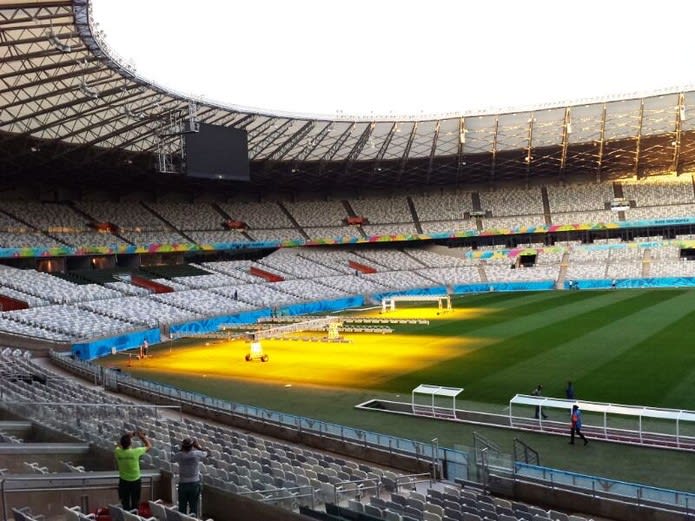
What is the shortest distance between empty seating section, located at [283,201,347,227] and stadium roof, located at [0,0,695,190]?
2591 millimetres

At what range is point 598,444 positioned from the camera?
1845 centimetres

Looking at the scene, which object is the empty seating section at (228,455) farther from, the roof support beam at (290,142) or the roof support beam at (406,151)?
the roof support beam at (406,151)

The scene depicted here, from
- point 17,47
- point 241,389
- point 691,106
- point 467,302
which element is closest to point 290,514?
point 241,389

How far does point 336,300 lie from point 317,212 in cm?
2579

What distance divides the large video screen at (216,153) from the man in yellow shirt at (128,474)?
33314 mm

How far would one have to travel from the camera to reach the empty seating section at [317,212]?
80.9 meters

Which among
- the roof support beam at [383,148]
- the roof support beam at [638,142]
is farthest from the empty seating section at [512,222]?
the roof support beam at [383,148]

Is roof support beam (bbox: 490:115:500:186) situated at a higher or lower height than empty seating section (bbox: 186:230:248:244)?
higher

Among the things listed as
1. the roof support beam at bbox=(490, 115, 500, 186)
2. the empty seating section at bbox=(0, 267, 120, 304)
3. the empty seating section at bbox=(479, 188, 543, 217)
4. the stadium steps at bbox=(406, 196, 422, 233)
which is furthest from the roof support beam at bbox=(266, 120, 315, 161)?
the empty seating section at bbox=(479, 188, 543, 217)

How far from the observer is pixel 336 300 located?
58562 millimetres

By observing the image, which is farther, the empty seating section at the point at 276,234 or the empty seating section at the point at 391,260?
the empty seating section at the point at 391,260

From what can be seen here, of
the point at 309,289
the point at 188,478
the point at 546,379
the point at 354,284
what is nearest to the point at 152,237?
the point at 309,289

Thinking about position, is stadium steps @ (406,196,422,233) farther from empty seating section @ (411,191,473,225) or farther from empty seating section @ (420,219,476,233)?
empty seating section @ (420,219,476,233)

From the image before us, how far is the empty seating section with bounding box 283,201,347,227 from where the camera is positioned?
80938 millimetres
